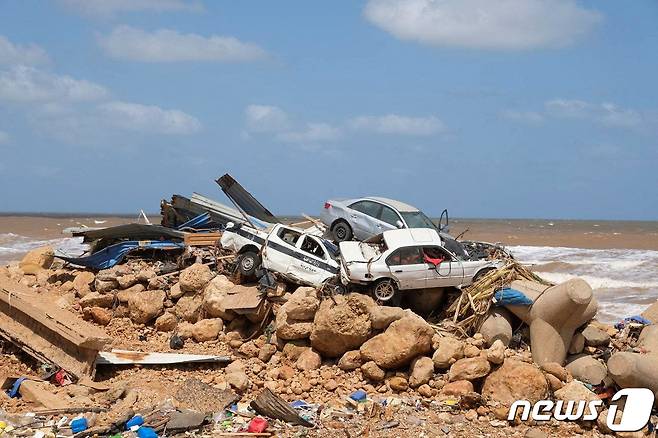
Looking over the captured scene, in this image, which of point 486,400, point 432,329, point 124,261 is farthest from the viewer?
point 124,261

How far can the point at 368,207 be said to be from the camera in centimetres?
1862

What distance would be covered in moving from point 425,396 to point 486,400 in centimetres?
98

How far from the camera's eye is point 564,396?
463 inches

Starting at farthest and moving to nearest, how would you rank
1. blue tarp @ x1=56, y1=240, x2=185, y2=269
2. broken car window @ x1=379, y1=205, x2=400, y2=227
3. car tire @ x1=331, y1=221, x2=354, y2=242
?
1. car tire @ x1=331, y1=221, x2=354, y2=242
2. broken car window @ x1=379, y1=205, x2=400, y2=227
3. blue tarp @ x1=56, y1=240, x2=185, y2=269

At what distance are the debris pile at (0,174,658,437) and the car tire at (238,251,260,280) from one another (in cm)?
13

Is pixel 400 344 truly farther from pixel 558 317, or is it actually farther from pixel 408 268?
pixel 558 317

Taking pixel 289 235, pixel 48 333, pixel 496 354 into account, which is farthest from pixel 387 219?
pixel 48 333

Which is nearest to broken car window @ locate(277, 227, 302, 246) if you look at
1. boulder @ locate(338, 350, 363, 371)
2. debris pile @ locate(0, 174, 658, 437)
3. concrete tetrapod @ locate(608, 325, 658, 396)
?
debris pile @ locate(0, 174, 658, 437)

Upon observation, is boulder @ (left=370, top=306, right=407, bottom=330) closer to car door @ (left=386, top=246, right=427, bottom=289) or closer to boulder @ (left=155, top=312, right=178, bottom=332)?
car door @ (left=386, top=246, right=427, bottom=289)

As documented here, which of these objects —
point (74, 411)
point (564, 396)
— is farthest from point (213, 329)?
point (564, 396)

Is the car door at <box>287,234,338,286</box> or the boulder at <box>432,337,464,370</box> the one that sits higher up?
the car door at <box>287,234,338,286</box>

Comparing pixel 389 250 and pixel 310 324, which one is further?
pixel 389 250

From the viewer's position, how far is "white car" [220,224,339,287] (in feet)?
50.7

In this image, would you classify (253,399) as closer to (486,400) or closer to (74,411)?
(74,411)
